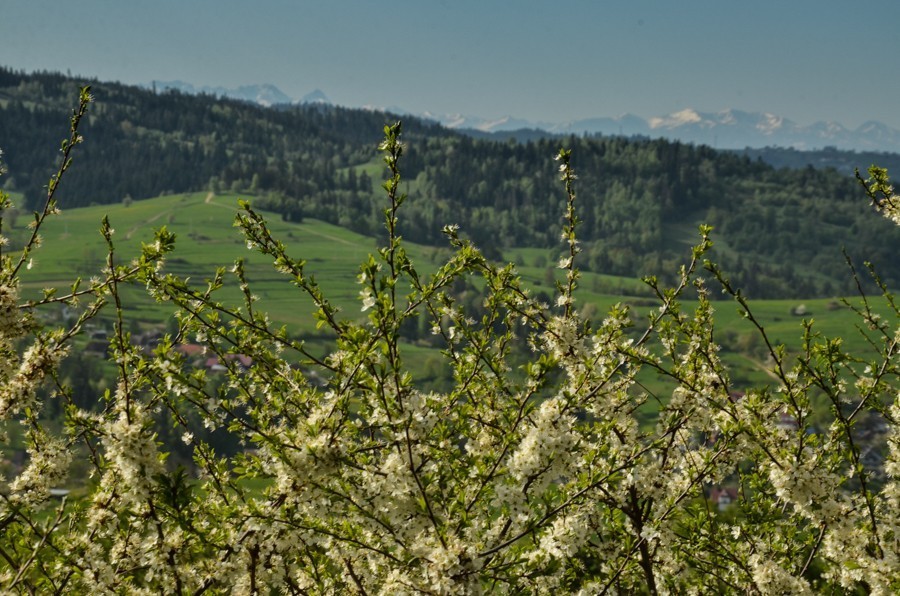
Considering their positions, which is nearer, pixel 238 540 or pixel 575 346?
pixel 238 540

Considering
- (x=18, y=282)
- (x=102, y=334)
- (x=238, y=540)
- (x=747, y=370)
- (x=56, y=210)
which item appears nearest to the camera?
(x=238, y=540)

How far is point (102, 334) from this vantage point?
18662cm

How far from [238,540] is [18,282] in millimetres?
2937

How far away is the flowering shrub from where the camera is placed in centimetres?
552

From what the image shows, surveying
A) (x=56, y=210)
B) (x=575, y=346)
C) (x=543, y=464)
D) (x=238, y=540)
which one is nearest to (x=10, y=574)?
(x=238, y=540)

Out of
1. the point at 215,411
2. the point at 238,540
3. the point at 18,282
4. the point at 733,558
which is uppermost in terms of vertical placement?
the point at 18,282

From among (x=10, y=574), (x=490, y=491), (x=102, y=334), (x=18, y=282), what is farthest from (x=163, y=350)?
(x=102, y=334)

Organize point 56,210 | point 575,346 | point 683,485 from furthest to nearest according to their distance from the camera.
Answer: point 683,485, point 575,346, point 56,210

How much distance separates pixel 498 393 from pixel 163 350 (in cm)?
386

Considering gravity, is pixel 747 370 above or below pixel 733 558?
below

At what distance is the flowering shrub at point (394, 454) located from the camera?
552cm

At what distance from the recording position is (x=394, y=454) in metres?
5.82

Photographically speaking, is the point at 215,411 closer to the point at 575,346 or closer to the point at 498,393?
the point at 498,393

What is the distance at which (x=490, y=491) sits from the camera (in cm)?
638
